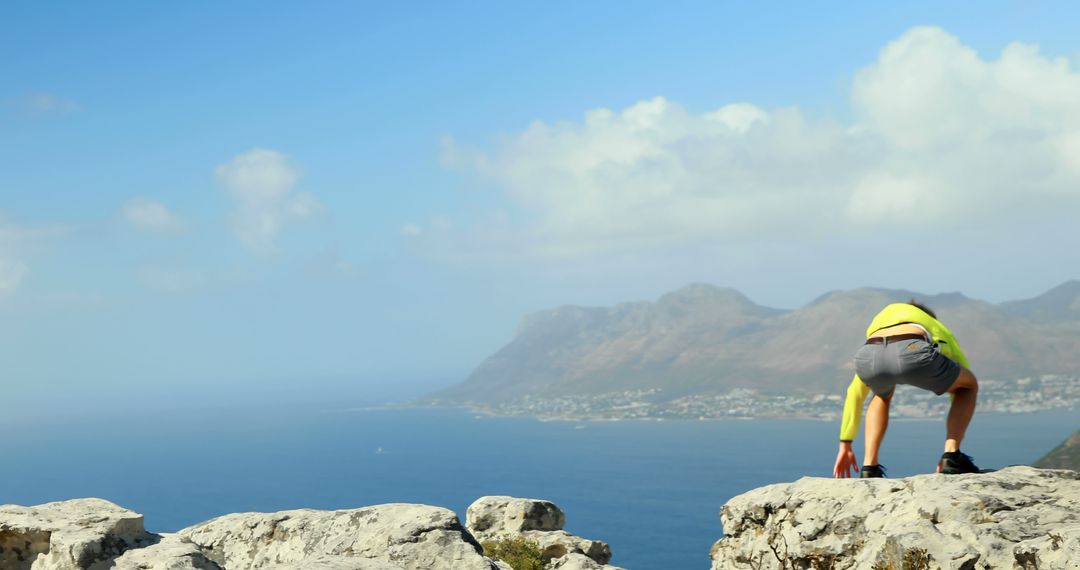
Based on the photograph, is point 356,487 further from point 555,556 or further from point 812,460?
point 555,556

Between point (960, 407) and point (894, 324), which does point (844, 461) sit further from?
point (894, 324)

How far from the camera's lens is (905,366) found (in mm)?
8750

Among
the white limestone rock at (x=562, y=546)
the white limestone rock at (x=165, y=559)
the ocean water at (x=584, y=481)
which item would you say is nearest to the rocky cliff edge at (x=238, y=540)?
the white limestone rock at (x=165, y=559)

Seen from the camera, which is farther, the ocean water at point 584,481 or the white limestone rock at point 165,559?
the ocean water at point 584,481

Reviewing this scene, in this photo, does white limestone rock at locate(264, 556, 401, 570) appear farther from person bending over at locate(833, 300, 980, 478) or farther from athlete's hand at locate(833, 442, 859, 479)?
athlete's hand at locate(833, 442, 859, 479)

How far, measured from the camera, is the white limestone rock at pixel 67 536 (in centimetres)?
781

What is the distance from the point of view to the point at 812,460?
15862 centimetres

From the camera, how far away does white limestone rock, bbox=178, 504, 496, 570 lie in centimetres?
783

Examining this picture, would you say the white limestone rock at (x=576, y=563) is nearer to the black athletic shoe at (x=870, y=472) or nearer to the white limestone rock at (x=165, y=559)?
the black athletic shoe at (x=870, y=472)

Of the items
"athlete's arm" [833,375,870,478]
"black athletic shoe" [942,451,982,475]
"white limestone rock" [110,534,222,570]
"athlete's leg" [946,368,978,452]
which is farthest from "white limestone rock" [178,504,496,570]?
"athlete's leg" [946,368,978,452]

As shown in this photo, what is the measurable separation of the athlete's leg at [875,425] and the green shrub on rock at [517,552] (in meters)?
4.81

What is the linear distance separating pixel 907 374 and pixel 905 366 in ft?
0.36

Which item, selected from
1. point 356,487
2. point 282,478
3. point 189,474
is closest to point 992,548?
point 356,487

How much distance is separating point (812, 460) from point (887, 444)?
1008 inches
